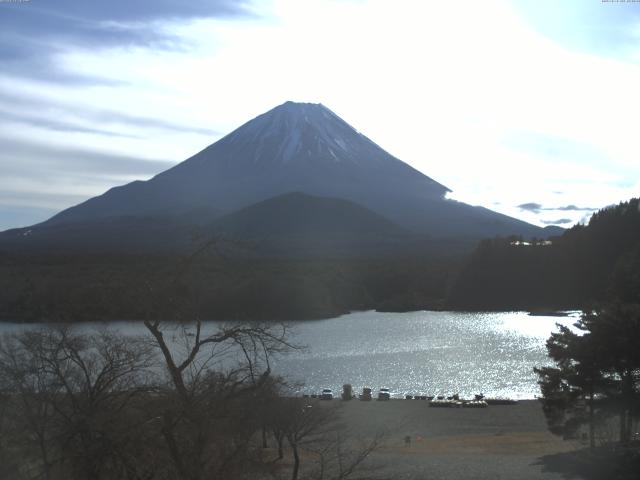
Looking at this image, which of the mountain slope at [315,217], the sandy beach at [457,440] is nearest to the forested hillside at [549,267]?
the mountain slope at [315,217]

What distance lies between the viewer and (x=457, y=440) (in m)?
14.1

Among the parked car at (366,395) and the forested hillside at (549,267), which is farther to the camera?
the forested hillside at (549,267)

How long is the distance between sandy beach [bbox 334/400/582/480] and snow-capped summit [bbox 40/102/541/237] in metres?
62.5

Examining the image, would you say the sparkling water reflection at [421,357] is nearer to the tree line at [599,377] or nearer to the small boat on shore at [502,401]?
the small boat on shore at [502,401]

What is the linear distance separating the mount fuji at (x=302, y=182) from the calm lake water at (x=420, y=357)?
1616 inches

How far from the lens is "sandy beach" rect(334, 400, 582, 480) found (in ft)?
32.4

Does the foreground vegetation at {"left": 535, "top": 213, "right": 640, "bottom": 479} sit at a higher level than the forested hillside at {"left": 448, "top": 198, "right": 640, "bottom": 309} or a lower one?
lower

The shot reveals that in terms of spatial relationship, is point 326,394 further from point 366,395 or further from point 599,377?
point 599,377

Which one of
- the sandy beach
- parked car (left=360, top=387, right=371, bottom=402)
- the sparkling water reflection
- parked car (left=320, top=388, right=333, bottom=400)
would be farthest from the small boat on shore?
parked car (left=320, top=388, right=333, bottom=400)

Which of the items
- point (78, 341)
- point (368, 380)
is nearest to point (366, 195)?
point (368, 380)

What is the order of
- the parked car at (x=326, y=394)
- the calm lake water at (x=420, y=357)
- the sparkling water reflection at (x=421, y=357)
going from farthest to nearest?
the sparkling water reflection at (x=421, y=357), the calm lake water at (x=420, y=357), the parked car at (x=326, y=394)

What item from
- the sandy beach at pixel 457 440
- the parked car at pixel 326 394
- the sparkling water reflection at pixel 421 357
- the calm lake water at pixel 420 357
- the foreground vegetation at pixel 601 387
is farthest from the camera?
the sparkling water reflection at pixel 421 357

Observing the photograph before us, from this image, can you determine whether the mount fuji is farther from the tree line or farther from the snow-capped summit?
the tree line

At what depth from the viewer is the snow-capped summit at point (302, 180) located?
82812 mm
